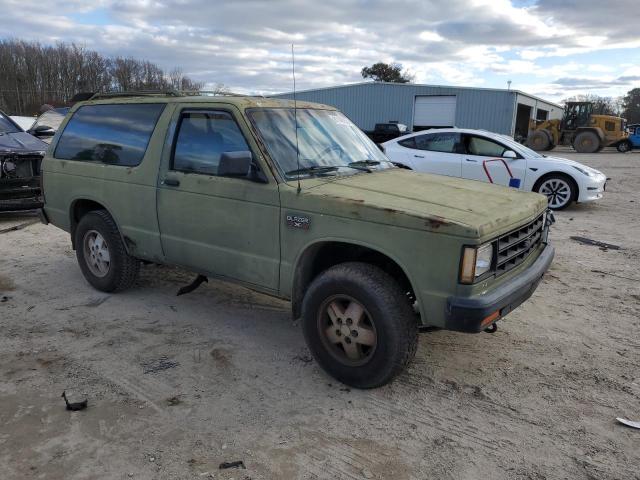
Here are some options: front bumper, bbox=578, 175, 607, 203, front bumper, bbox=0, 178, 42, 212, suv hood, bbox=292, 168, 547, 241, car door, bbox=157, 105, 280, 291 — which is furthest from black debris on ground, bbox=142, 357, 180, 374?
front bumper, bbox=578, 175, 607, 203

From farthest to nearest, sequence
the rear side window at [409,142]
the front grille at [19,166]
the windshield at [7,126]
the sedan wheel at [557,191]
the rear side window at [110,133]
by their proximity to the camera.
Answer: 1. the rear side window at [409,142]
2. the sedan wheel at [557,191]
3. the windshield at [7,126]
4. the front grille at [19,166]
5. the rear side window at [110,133]

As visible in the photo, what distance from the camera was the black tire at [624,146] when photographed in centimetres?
3180

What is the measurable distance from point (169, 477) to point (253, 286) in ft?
5.25

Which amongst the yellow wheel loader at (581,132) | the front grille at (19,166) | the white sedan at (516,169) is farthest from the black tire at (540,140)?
the front grille at (19,166)

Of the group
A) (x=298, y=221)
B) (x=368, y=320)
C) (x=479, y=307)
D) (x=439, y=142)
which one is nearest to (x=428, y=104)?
(x=439, y=142)

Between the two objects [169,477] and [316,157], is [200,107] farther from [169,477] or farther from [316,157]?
[169,477]

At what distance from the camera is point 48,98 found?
5081 centimetres

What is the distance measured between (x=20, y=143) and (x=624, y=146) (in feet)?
112

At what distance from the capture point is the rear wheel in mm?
31797

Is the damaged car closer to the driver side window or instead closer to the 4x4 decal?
the 4x4 decal

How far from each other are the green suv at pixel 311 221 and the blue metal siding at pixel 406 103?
31.9m

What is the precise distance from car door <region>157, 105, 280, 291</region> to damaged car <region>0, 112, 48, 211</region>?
5135 millimetres

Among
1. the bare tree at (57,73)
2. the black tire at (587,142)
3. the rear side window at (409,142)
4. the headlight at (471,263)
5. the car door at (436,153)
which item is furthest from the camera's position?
the bare tree at (57,73)

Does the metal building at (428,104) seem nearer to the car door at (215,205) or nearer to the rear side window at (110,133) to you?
the rear side window at (110,133)
